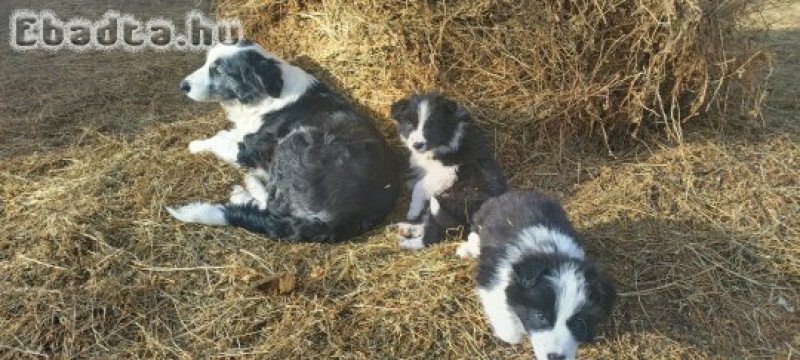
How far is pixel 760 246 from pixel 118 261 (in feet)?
13.7

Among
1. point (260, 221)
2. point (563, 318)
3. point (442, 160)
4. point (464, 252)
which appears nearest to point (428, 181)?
point (442, 160)

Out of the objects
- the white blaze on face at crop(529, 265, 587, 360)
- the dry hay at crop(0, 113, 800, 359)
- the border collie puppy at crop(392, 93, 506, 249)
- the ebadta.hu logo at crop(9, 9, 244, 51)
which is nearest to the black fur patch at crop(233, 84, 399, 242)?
the dry hay at crop(0, 113, 800, 359)

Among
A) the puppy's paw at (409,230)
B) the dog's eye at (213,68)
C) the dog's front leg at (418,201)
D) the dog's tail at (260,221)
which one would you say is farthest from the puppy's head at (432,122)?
the dog's eye at (213,68)

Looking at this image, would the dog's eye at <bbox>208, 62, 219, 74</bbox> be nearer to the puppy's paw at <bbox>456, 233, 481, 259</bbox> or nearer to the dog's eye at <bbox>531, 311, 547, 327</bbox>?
the puppy's paw at <bbox>456, 233, 481, 259</bbox>

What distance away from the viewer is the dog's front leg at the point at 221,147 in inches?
203

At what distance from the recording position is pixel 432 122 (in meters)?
4.61

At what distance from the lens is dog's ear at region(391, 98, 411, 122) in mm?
4734

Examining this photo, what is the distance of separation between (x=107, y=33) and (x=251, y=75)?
155 inches

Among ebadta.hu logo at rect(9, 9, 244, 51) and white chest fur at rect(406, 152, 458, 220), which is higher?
white chest fur at rect(406, 152, 458, 220)

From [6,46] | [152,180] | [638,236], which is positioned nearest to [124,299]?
[152,180]

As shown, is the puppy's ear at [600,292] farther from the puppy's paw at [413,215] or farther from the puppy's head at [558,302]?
the puppy's paw at [413,215]

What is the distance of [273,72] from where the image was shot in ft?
16.9

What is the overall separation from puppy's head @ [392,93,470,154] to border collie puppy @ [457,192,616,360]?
72 cm

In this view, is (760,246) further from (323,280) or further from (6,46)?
(6,46)
